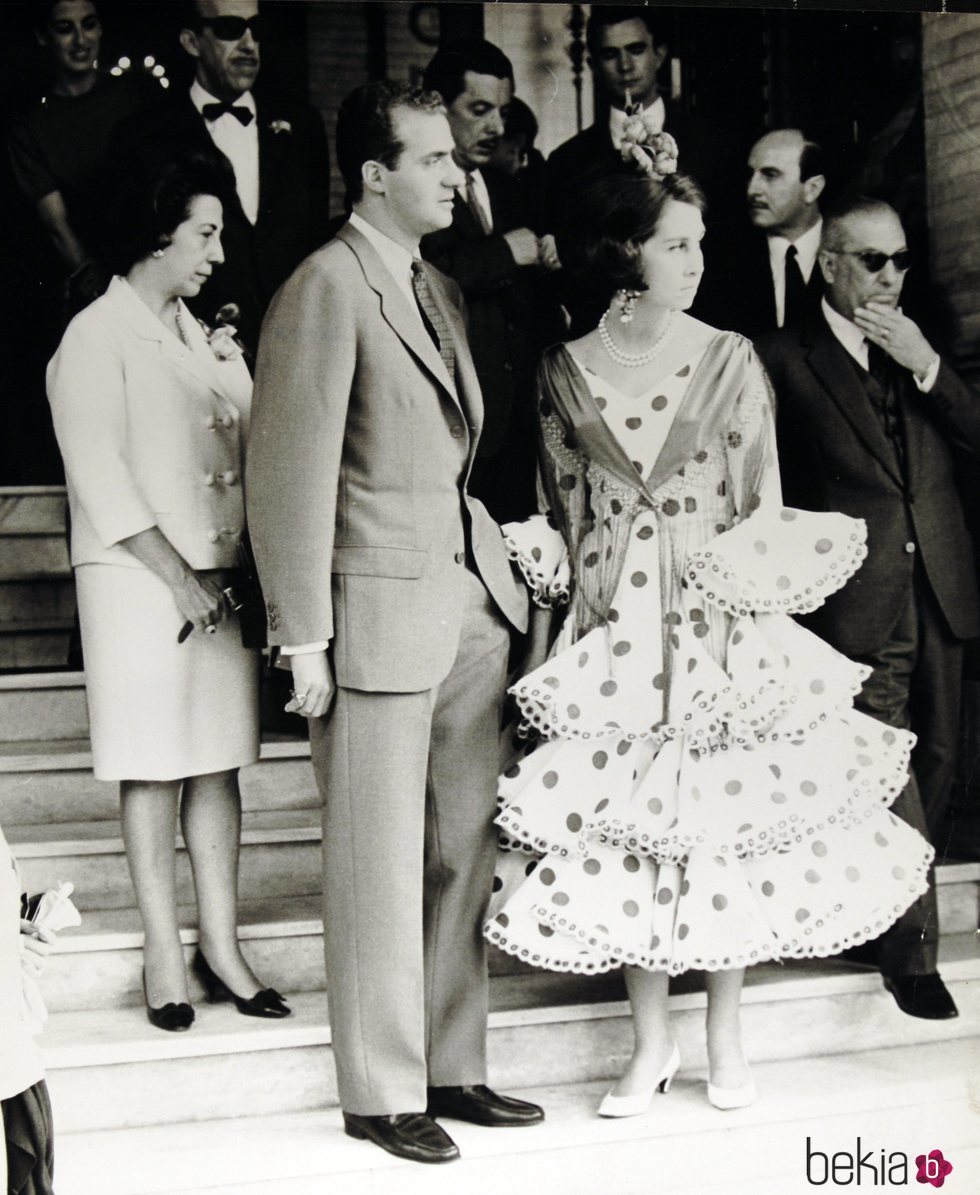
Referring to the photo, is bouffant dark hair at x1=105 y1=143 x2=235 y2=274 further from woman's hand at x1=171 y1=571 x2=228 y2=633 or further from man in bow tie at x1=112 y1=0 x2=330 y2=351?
woman's hand at x1=171 y1=571 x2=228 y2=633

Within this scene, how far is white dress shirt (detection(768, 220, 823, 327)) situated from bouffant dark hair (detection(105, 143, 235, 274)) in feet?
3.81

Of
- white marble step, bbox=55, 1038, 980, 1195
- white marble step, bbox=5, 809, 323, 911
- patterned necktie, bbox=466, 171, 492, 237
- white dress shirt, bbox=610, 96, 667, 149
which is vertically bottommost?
white marble step, bbox=55, 1038, 980, 1195

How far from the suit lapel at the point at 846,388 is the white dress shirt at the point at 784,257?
0.09m

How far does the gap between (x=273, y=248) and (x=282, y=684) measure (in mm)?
897

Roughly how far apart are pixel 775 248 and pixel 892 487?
1.82 ft

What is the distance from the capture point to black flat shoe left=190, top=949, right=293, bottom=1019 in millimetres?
2867

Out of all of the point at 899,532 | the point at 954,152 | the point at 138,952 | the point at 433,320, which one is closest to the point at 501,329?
the point at 433,320

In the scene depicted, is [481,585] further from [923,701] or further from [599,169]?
[923,701]

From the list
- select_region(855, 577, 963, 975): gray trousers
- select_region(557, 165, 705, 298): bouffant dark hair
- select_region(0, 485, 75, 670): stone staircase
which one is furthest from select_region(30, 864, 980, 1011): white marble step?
select_region(557, 165, 705, 298): bouffant dark hair

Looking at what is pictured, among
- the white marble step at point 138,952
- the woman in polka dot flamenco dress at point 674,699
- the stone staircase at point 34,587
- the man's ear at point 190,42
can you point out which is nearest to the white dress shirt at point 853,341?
the woman in polka dot flamenco dress at point 674,699

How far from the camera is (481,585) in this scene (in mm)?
2812

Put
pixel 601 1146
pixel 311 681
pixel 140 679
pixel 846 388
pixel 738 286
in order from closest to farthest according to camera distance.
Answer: pixel 311 681 → pixel 601 1146 → pixel 140 679 → pixel 738 286 → pixel 846 388

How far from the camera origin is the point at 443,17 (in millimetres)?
2977

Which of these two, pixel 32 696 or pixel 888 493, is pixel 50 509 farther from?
pixel 888 493
